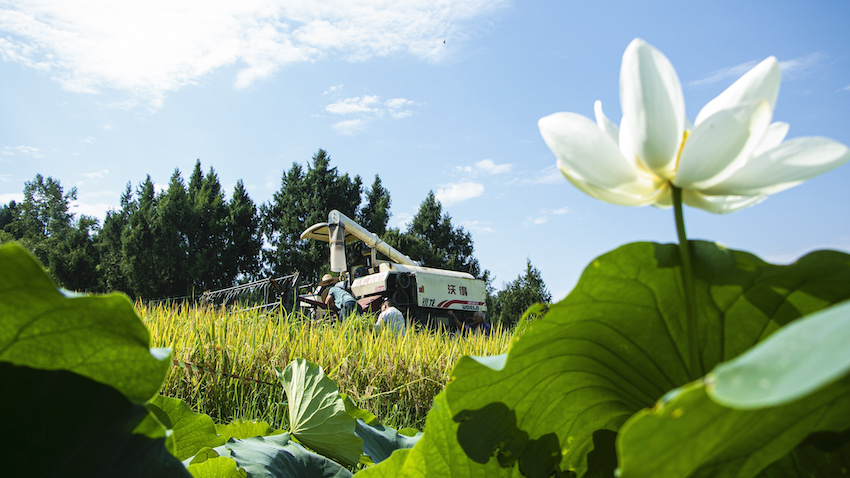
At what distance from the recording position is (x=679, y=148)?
0.44 m

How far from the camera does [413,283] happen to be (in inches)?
465

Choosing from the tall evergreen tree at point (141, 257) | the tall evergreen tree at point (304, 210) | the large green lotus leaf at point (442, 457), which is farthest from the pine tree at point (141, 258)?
the large green lotus leaf at point (442, 457)

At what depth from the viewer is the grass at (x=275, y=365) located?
155 inches

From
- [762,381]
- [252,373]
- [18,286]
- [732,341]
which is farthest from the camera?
[252,373]

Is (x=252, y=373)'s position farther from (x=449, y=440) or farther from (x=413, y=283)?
(x=413, y=283)

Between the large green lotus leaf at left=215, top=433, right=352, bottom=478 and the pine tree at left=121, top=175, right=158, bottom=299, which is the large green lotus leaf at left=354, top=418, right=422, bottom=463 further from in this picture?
the pine tree at left=121, top=175, right=158, bottom=299

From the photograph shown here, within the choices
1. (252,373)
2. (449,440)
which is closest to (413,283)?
(252,373)

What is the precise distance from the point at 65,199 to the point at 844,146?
3989 centimetres

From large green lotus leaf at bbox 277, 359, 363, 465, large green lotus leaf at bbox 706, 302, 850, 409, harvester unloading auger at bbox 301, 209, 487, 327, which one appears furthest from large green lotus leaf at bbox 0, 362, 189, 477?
harvester unloading auger at bbox 301, 209, 487, 327

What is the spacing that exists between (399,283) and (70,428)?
1088 centimetres

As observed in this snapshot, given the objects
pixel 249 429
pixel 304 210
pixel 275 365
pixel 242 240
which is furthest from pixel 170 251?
pixel 249 429

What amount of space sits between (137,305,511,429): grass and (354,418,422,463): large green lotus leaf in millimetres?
2556

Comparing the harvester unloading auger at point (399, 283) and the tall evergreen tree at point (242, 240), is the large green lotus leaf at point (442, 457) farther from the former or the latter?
the tall evergreen tree at point (242, 240)

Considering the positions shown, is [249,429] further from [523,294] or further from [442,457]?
[523,294]
